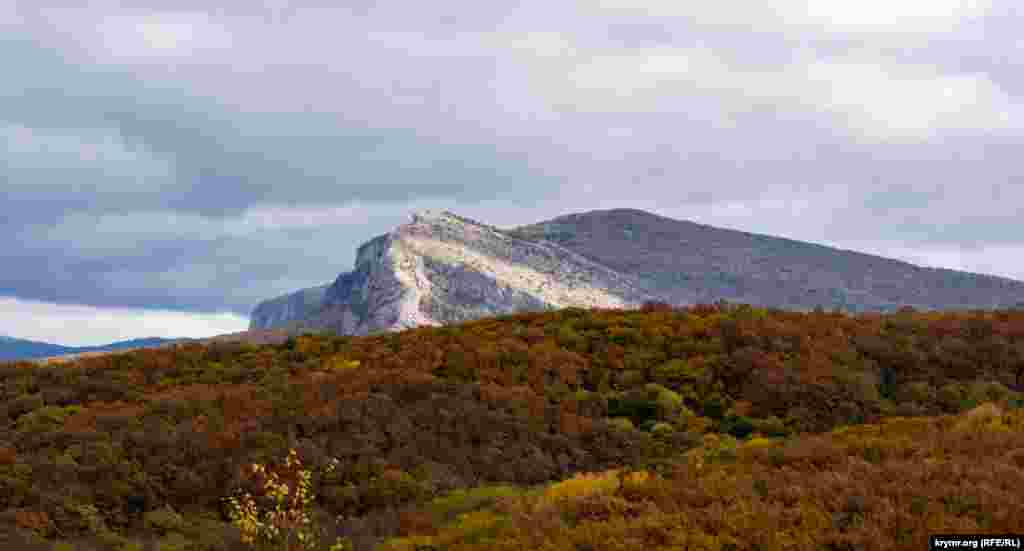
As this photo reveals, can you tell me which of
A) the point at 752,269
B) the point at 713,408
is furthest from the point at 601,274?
the point at 713,408

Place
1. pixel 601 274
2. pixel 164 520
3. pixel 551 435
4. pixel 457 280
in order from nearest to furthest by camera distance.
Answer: pixel 164 520 < pixel 551 435 < pixel 457 280 < pixel 601 274

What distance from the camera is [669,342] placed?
28.5 m

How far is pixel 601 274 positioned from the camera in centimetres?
11500

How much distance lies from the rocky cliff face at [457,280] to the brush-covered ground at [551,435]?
4717 centimetres

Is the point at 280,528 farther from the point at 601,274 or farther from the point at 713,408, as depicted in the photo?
the point at 601,274

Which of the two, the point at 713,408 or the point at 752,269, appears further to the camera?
the point at 752,269

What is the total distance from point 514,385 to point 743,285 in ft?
374

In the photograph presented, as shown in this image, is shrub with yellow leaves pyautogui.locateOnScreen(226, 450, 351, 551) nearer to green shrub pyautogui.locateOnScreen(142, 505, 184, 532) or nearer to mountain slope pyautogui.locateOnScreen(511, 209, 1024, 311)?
green shrub pyautogui.locateOnScreen(142, 505, 184, 532)

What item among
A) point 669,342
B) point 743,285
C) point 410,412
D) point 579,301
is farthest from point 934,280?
point 410,412

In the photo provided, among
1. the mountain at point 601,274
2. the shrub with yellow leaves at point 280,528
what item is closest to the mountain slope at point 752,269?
the mountain at point 601,274

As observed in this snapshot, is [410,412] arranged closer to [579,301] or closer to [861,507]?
[861,507]

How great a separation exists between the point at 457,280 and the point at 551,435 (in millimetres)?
69948

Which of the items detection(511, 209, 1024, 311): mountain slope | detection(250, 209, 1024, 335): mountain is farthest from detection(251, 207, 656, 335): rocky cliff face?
detection(511, 209, 1024, 311): mountain slope

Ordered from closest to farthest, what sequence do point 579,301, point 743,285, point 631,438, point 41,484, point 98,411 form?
point 41,484 < point 631,438 < point 98,411 < point 579,301 < point 743,285
